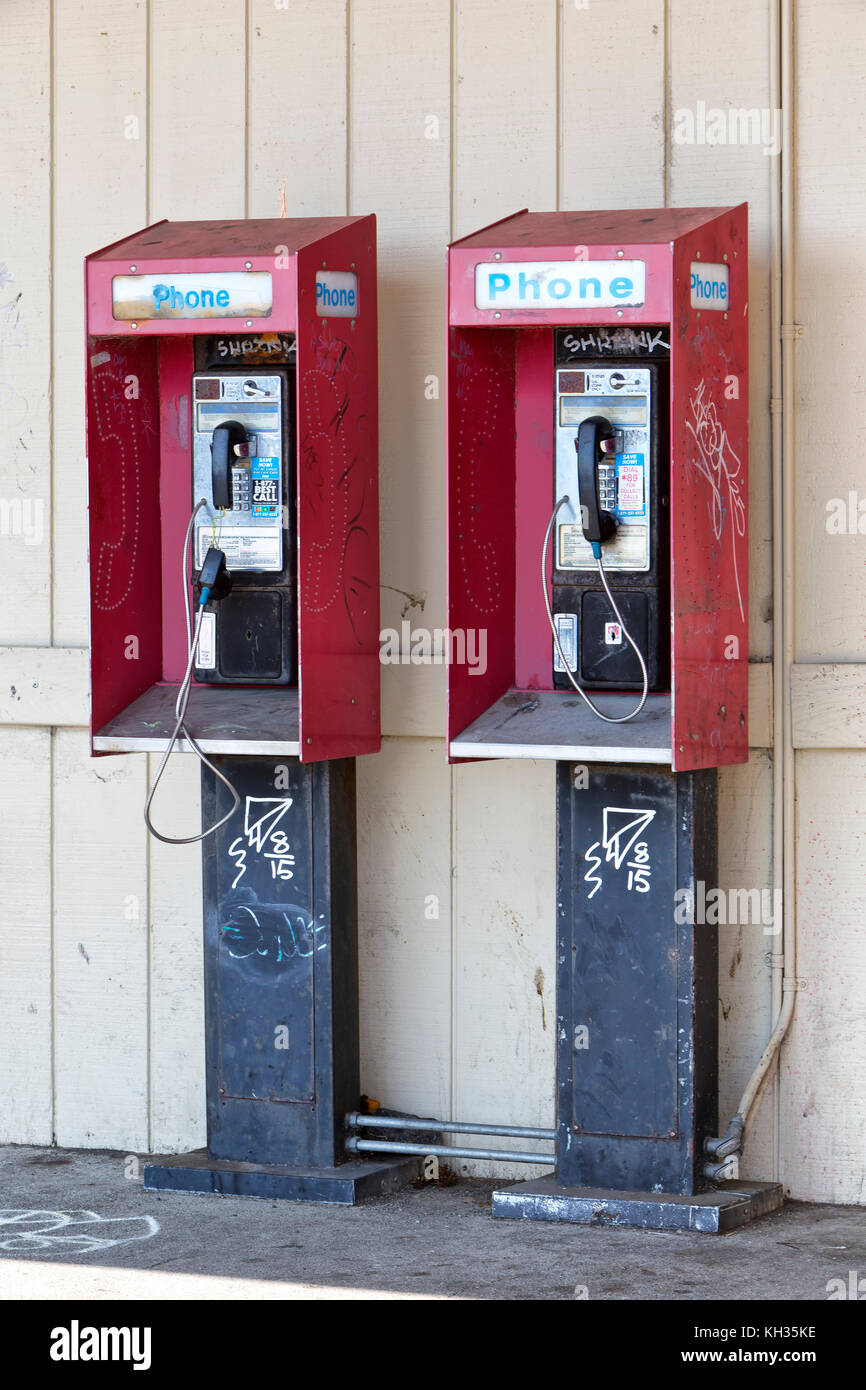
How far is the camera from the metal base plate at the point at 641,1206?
12.6 ft

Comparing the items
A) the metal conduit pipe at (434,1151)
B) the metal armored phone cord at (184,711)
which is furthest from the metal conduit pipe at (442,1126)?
the metal armored phone cord at (184,711)

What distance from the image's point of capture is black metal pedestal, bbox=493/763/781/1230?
389 cm

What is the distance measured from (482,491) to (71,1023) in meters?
1.72

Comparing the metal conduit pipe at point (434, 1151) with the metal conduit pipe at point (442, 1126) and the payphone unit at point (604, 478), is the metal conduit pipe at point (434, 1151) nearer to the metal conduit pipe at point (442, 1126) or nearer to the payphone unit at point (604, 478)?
the metal conduit pipe at point (442, 1126)

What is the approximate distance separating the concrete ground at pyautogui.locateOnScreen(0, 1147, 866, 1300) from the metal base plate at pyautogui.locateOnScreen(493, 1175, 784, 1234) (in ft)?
0.09

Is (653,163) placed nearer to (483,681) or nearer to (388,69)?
(388,69)

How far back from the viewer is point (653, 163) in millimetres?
4156

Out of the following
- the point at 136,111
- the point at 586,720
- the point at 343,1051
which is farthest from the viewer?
the point at 136,111

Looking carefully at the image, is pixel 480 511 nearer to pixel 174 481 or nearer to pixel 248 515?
pixel 248 515

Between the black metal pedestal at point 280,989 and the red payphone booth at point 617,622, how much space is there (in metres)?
0.41

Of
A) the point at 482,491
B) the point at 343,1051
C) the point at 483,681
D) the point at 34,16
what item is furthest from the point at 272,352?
the point at 343,1051

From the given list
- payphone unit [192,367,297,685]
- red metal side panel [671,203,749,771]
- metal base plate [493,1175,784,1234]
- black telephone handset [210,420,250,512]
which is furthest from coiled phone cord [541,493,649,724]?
metal base plate [493,1175,784,1234]

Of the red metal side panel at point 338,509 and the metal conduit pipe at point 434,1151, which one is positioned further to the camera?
the metal conduit pipe at point 434,1151

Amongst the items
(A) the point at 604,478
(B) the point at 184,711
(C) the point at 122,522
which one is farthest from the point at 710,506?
Answer: (C) the point at 122,522
